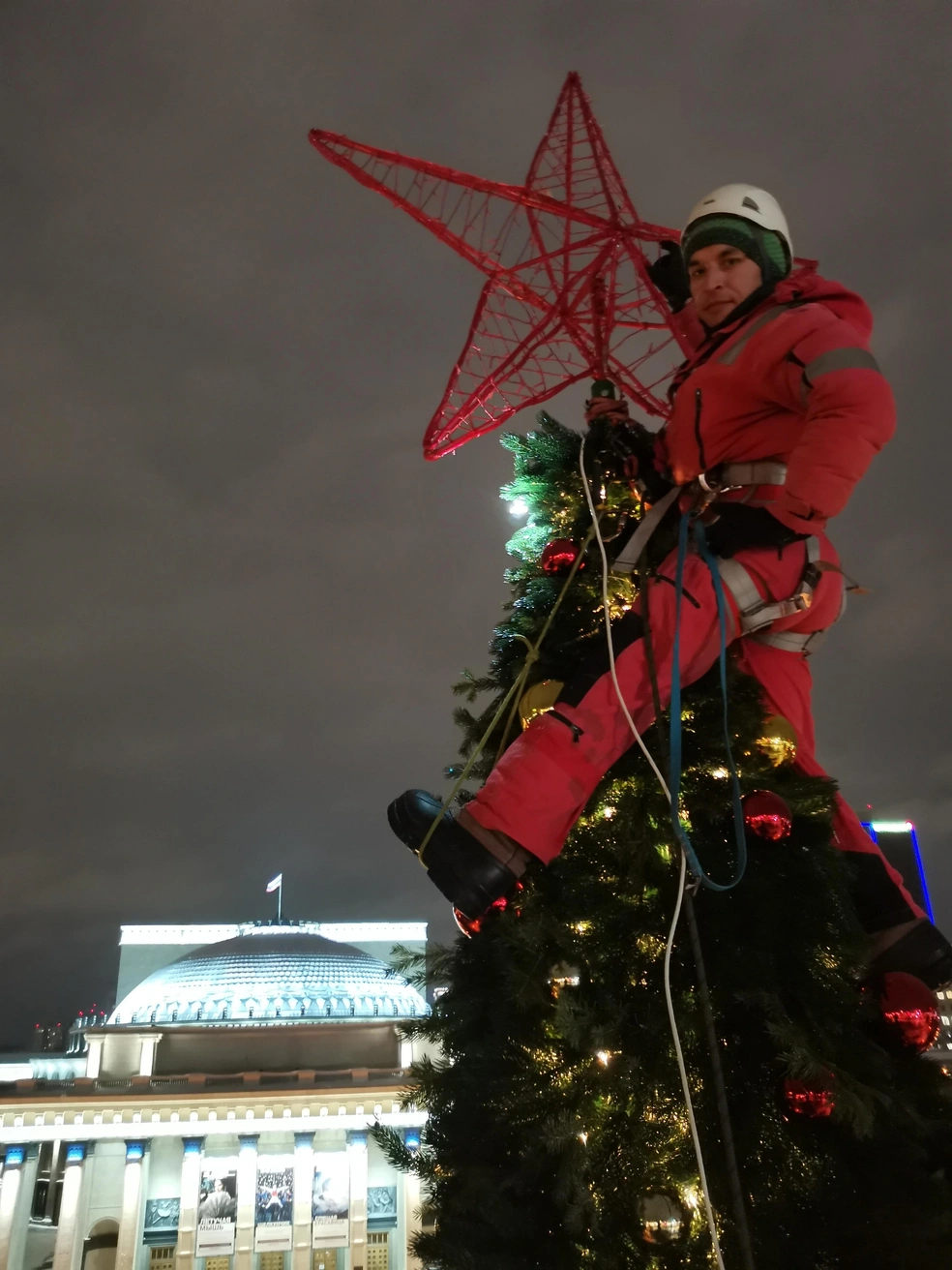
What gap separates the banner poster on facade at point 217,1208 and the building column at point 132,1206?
183 centimetres

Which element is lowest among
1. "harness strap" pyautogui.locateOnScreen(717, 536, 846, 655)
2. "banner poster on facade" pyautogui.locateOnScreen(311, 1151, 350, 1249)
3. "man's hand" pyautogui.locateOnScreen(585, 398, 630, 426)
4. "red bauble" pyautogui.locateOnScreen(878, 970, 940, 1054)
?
"banner poster on facade" pyautogui.locateOnScreen(311, 1151, 350, 1249)

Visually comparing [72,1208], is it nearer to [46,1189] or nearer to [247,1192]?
[247,1192]

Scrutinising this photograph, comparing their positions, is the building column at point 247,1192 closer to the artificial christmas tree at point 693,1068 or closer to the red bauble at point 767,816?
the artificial christmas tree at point 693,1068

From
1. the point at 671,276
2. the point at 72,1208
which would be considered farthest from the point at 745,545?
the point at 72,1208

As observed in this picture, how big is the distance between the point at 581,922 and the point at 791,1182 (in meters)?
0.81

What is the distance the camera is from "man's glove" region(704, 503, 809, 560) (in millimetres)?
2545

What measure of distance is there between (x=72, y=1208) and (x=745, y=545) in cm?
3059

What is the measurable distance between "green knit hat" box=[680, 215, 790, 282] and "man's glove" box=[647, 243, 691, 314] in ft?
2.44

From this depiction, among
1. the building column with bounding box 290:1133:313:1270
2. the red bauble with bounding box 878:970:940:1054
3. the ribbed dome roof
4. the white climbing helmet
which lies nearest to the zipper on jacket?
the white climbing helmet

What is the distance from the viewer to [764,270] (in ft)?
9.65

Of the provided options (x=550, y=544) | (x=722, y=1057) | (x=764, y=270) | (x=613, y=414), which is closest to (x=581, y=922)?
(x=722, y=1057)

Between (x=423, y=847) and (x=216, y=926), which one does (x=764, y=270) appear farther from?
(x=216, y=926)

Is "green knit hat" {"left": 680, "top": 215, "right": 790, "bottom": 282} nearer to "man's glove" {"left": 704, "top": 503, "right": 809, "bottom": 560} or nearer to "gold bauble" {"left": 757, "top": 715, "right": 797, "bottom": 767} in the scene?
"man's glove" {"left": 704, "top": 503, "right": 809, "bottom": 560}

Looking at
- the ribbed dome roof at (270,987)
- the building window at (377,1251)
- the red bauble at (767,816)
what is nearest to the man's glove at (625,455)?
the red bauble at (767,816)
